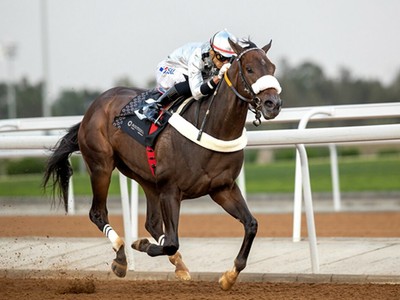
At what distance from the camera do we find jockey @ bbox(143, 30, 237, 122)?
6270 millimetres

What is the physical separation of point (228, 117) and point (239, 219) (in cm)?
69

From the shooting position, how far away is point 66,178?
25.4 feet

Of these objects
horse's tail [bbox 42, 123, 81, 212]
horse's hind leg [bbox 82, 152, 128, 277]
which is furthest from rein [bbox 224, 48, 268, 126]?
horse's tail [bbox 42, 123, 81, 212]

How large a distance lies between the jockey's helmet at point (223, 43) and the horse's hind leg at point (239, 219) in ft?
3.01

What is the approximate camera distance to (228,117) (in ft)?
20.1

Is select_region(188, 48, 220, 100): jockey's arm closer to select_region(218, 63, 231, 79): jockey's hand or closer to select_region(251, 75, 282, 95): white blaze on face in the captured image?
select_region(218, 63, 231, 79): jockey's hand

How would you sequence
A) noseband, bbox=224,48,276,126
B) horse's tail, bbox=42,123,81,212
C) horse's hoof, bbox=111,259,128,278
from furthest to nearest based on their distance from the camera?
horse's tail, bbox=42,123,81,212, horse's hoof, bbox=111,259,128,278, noseband, bbox=224,48,276,126

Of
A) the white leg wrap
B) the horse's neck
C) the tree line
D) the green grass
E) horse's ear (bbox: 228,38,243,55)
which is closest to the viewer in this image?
horse's ear (bbox: 228,38,243,55)

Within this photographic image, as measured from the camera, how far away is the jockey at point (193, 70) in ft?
20.6

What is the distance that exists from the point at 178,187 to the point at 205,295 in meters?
0.76

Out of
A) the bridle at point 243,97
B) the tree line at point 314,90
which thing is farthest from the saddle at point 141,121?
the tree line at point 314,90

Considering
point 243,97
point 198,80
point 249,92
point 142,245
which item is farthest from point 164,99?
point 142,245

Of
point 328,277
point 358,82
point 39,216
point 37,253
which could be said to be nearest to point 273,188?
point 39,216

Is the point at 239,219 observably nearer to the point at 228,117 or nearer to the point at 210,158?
the point at 210,158
